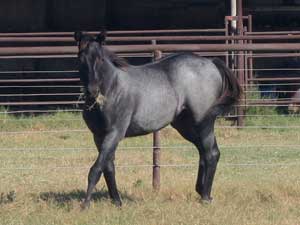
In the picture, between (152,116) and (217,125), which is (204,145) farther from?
(217,125)

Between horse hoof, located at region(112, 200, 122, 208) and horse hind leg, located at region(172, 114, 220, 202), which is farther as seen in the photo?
horse hind leg, located at region(172, 114, 220, 202)

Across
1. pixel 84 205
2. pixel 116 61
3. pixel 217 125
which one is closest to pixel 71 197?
pixel 84 205

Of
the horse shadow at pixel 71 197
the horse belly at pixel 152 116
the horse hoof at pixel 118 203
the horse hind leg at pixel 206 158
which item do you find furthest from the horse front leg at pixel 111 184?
the horse hind leg at pixel 206 158

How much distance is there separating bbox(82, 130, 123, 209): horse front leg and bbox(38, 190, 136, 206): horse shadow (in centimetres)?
38

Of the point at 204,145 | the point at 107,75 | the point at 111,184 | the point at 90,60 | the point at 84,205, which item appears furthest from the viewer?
the point at 204,145

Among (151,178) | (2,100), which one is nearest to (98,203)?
(151,178)

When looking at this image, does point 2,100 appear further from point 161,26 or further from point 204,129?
point 204,129

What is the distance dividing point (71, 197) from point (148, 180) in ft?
4.65

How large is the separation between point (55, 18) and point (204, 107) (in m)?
12.7

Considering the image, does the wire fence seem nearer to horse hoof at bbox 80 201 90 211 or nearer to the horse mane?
the horse mane

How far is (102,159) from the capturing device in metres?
7.68

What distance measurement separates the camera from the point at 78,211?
755cm

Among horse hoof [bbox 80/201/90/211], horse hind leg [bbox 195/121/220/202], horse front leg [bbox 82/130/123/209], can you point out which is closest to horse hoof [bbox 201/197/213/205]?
horse hind leg [bbox 195/121/220/202]

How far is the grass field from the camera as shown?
7.48 metres
